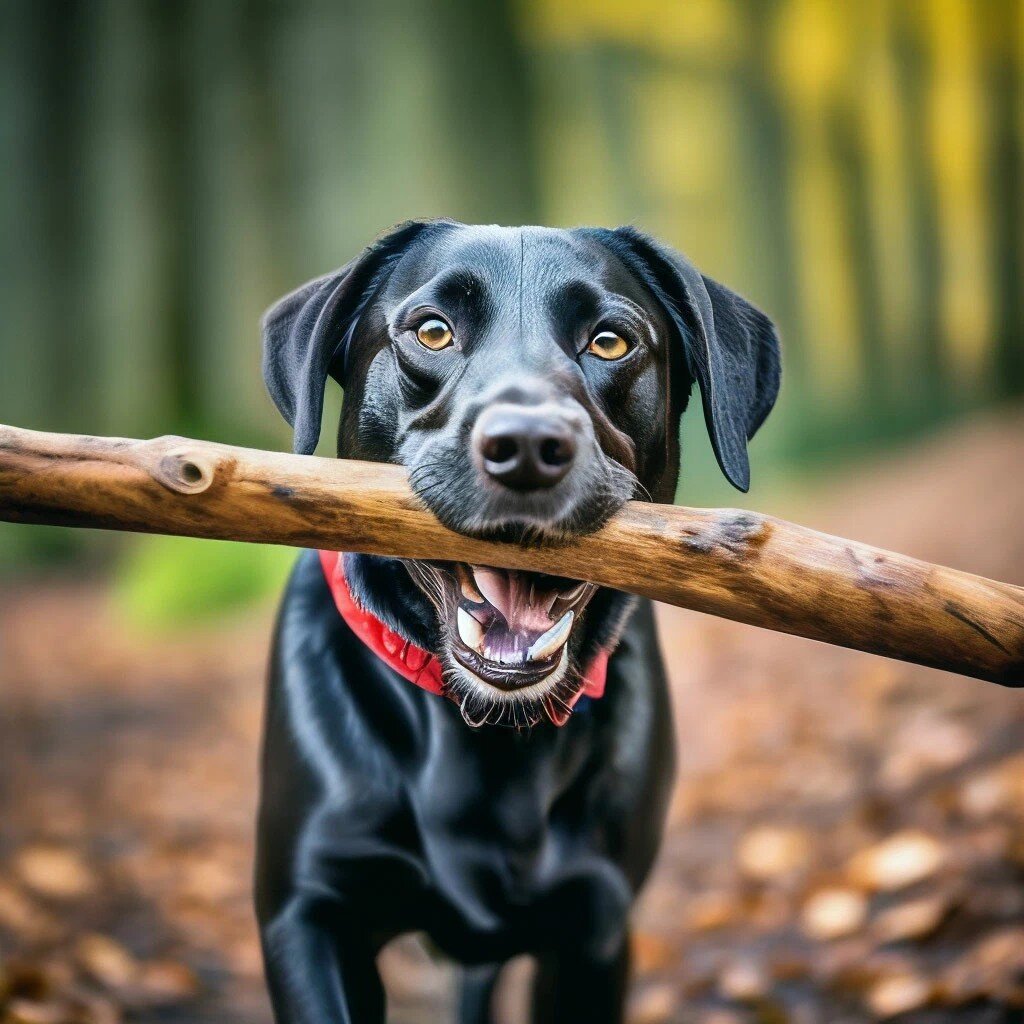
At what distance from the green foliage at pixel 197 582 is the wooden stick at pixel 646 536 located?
4.56 m

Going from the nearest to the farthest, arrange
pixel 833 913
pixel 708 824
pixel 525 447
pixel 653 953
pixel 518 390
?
pixel 525 447, pixel 518 390, pixel 833 913, pixel 653 953, pixel 708 824

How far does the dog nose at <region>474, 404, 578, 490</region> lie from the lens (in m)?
1.62

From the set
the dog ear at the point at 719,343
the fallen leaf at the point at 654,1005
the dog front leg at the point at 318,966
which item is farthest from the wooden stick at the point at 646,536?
the fallen leaf at the point at 654,1005

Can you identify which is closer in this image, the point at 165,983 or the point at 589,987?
the point at 589,987

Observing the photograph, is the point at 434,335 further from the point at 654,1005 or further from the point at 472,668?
the point at 654,1005

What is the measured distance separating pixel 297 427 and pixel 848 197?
5717 millimetres

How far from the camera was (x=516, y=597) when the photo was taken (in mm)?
1913

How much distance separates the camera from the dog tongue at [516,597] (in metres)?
1.91

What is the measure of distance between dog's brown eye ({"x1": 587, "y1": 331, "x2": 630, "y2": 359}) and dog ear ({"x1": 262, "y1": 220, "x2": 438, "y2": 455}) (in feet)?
1.53

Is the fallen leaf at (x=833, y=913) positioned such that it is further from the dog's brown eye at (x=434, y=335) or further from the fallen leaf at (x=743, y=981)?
the dog's brown eye at (x=434, y=335)

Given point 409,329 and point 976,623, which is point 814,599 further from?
point 409,329

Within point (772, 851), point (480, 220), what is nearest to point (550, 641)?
point (772, 851)

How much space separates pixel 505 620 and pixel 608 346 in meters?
0.55

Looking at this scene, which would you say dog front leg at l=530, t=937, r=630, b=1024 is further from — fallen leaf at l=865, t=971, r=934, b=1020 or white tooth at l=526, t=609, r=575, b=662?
fallen leaf at l=865, t=971, r=934, b=1020
